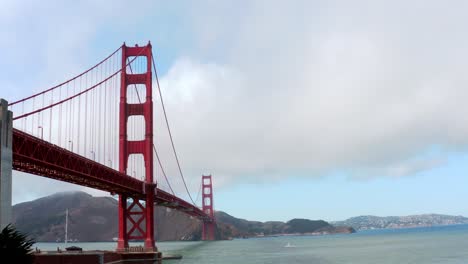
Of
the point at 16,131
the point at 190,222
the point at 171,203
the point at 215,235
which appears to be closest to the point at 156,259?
the point at 171,203

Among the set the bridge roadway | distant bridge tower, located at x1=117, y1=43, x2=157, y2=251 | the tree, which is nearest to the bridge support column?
the bridge roadway

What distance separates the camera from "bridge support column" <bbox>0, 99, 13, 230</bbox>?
24.7m

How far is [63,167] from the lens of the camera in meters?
36.3

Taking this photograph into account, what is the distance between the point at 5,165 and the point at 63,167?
37.0 ft

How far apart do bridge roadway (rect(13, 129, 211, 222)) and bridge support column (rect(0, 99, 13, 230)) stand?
2.78 meters

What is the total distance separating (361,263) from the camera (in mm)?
57750

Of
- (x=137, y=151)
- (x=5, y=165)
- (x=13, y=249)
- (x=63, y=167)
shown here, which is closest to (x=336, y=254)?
(x=137, y=151)

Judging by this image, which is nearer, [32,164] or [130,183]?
[32,164]

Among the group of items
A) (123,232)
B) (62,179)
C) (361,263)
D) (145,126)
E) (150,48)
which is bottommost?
Result: (361,263)

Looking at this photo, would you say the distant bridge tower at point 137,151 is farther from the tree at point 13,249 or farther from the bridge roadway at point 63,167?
the tree at point 13,249

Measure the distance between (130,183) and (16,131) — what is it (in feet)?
79.6

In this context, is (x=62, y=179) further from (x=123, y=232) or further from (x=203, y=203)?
(x=203, y=203)

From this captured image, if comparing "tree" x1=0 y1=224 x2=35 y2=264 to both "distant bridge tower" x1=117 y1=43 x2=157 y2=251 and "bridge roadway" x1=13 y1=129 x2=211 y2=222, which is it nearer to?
"bridge roadway" x1=13 y1=129 x2=211 y2=222

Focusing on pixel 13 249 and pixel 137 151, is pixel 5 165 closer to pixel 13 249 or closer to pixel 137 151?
pixel 13 249
